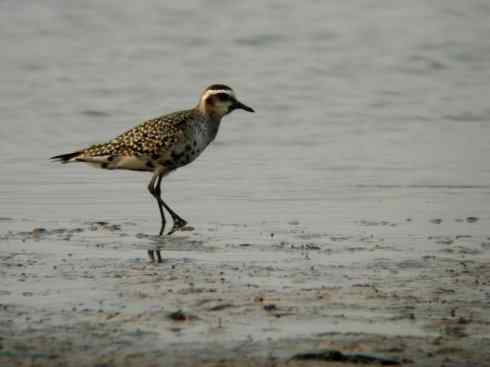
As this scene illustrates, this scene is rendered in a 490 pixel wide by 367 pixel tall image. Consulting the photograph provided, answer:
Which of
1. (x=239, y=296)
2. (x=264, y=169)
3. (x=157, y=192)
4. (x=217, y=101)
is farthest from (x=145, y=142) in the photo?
(x=239, y=296)

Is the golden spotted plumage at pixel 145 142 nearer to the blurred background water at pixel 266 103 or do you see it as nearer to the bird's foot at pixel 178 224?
the blurred background water at pixel 266 103

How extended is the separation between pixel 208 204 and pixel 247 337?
18.9 ft

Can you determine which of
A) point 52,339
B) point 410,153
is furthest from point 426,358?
point 410,153

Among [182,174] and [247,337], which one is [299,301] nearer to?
[247,337]

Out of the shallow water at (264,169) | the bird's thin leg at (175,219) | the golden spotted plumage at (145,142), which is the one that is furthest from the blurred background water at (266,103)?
the golden spotted plumage at (145,142)

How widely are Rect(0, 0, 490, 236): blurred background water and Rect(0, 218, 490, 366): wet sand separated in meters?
1.24

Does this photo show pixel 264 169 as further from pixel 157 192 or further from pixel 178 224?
pixel 178 224

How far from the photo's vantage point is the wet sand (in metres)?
6.79

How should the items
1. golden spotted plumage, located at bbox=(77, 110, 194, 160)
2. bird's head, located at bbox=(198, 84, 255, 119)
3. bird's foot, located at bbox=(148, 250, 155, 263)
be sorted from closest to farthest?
bird's foot, located at bbox=(148, 250, 155, 263)
golden spotted plumage, located at bbox=(77, 110, 194, 160)
bird's head, located at bbox=(198, 84, 255, 119)

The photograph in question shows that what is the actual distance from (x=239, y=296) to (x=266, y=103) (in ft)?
41.8

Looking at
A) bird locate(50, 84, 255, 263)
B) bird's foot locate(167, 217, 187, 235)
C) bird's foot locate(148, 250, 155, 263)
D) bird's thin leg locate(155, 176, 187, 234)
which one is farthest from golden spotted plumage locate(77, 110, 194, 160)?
bird's foot locate(148, 250, 155, 263)

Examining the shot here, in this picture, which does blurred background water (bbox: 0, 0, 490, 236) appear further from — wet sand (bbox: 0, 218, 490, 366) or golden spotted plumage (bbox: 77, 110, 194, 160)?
wet sand (bbox: 0, 218, 490, 366)

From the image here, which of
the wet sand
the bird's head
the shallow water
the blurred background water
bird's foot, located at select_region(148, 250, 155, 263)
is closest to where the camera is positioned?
the wet sand

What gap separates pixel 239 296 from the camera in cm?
822
